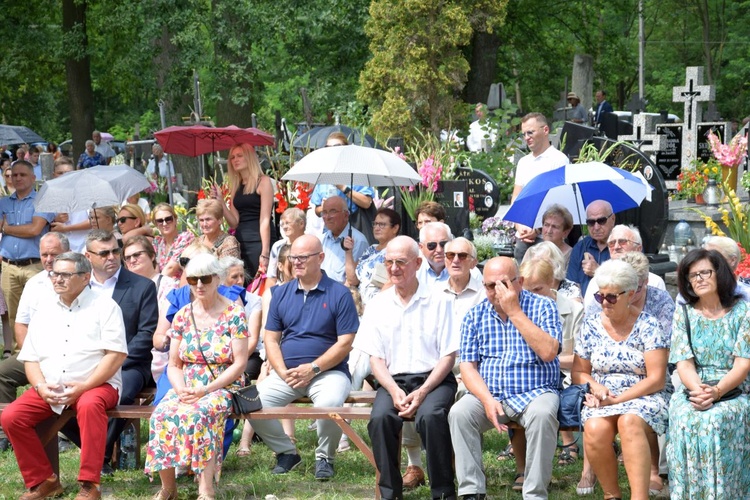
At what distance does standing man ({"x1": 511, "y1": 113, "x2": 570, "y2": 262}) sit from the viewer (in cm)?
894

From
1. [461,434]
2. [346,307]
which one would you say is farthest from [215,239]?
[461,434]

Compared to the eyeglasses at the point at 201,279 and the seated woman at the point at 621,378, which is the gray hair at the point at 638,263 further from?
the eyeglasses at the point at 201,279

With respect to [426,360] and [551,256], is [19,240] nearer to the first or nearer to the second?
[426,360]

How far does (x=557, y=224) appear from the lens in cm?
789

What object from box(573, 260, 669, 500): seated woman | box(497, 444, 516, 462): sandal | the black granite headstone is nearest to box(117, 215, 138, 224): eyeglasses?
box(497, 444, 516, 462): sandal

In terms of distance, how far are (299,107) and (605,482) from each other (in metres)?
23.2

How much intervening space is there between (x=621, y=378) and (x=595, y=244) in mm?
1931

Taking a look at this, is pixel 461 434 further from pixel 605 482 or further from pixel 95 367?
pixel 95 367

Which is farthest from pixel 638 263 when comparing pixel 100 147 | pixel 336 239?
pixel 100 147

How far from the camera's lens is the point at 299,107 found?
28.3m

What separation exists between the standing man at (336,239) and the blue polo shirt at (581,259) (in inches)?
74.0

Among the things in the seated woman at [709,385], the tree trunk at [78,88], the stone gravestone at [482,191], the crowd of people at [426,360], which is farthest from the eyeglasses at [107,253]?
the tree trunk at [78,88]

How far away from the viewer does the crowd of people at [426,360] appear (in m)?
5.92

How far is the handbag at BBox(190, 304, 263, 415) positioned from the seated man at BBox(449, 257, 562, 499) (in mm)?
1267
